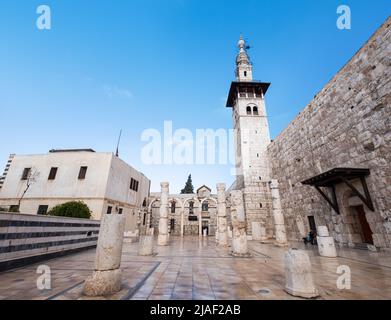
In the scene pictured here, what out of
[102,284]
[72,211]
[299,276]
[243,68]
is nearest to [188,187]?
[243,68]

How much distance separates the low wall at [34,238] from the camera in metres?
5.25

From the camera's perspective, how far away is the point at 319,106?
1232 centimetres

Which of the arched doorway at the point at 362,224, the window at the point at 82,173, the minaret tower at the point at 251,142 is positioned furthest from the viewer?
the minaret tower at the point at 251,142

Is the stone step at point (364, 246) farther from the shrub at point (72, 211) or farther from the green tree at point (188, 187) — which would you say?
the green tree at point (188, 187)

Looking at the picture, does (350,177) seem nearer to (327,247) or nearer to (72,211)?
(327,247)

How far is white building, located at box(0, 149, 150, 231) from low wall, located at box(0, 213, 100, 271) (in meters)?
7.34

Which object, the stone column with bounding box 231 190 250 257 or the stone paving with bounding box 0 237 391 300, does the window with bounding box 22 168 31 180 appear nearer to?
the stone paving with bounding box 0 237 391 300

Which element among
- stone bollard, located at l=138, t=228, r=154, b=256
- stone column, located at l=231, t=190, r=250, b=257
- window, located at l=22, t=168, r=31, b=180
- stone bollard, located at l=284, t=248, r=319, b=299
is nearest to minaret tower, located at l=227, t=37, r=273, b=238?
stone column, located at l=231, t=190, r=250, b=257

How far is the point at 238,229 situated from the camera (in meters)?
8.73

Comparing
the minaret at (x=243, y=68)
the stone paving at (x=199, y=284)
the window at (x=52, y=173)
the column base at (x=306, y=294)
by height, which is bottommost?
the stone paving at (x=199, y=284)

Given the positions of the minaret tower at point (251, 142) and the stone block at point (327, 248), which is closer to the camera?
the stone block at point (327, 248)

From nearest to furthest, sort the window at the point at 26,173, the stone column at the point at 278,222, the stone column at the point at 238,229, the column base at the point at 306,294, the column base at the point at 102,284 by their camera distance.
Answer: the column base at the point at 306,294, the column base at the point at 102,284, the stone column at the point at 238,229, the stone column at the point at 278,222, the window at the point at 26,173

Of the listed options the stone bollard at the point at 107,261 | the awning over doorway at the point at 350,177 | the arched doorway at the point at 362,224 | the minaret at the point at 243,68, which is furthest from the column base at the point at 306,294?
the minaret at the point at 243,68

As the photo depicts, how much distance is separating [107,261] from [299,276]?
368cm
